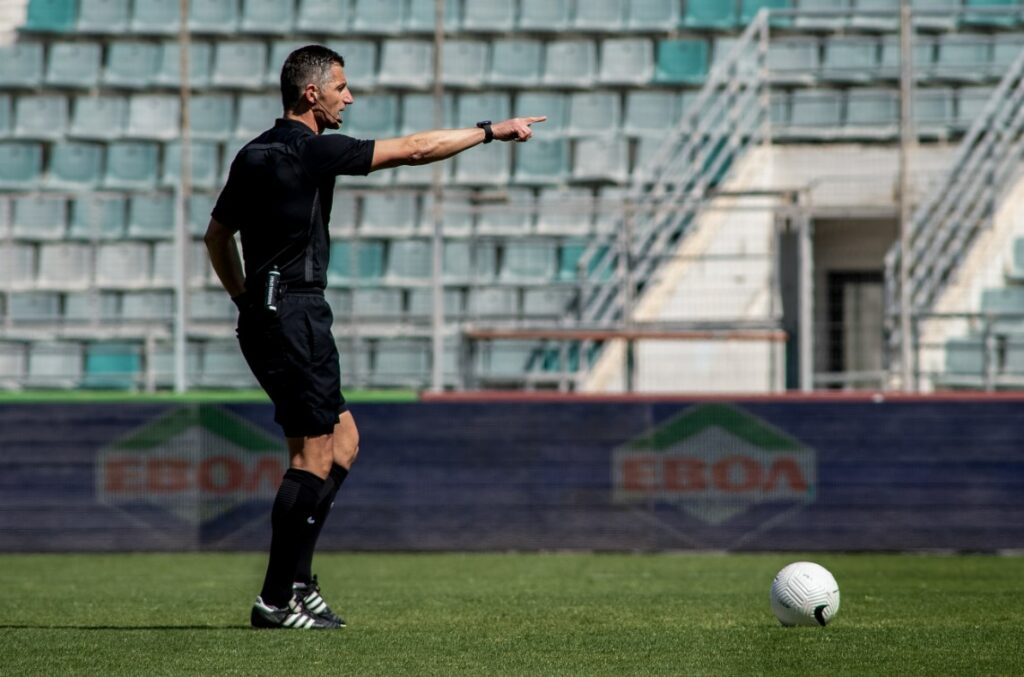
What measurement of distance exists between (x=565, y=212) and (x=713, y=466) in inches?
88.6

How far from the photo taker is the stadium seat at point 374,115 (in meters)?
14.8

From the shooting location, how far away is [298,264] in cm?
503

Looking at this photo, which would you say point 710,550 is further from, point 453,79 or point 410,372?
point 453,79

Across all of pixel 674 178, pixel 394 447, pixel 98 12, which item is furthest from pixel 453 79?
pixel 394 447

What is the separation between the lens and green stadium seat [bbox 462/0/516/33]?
14.9 meters

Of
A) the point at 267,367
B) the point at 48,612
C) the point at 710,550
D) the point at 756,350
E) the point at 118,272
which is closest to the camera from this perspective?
the point at 267,367

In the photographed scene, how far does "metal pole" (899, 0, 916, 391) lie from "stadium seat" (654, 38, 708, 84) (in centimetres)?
372

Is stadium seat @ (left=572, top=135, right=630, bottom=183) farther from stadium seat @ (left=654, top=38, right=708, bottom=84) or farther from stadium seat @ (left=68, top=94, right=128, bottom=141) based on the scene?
stadium seat @ (left=68, top=94, right=128, bottom=141)

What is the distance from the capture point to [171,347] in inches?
413

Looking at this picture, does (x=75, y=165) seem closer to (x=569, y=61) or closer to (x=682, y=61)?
(x=569, y=61)

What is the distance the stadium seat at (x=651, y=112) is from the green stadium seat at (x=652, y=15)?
0.62 metres

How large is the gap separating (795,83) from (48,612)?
936 centimetres

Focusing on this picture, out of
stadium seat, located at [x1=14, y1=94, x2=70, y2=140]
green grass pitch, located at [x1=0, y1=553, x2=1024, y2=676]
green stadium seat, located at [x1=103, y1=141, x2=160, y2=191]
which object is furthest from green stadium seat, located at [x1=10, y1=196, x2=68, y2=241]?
stadium seat, located at [x1=14, y1=94, x2=70, y2=140]

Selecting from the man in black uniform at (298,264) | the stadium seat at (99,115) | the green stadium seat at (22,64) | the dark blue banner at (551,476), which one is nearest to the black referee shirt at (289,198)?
the man in black uniform at (298,264)
